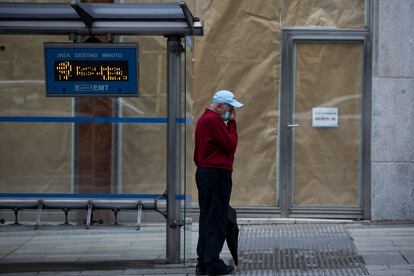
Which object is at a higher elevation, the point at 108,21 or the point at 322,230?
the point at 108,21

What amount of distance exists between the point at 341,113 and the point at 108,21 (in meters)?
4.05

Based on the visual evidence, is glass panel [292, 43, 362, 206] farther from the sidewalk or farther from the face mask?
the face mask

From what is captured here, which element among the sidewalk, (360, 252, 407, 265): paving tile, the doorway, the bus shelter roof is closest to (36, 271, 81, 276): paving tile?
the sidewalk

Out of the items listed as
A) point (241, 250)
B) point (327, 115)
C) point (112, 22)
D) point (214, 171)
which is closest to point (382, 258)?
point (241, 250)

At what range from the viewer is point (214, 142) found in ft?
26.2

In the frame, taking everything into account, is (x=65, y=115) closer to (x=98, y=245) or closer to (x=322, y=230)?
(x=98, y=245)

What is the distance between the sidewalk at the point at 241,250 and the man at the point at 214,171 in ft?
1.56

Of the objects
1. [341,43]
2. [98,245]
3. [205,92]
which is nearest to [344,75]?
[341,43]

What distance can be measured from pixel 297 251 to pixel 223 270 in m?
1.54

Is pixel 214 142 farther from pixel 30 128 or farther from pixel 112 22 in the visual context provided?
pixel 30 128

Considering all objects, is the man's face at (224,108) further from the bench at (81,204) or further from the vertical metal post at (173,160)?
the bench at (81,204)

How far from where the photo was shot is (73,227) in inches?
→ 365

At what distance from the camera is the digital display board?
346 inches

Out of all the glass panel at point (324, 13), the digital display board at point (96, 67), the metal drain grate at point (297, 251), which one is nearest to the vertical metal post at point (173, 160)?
the digital display board at point (96, 67)
